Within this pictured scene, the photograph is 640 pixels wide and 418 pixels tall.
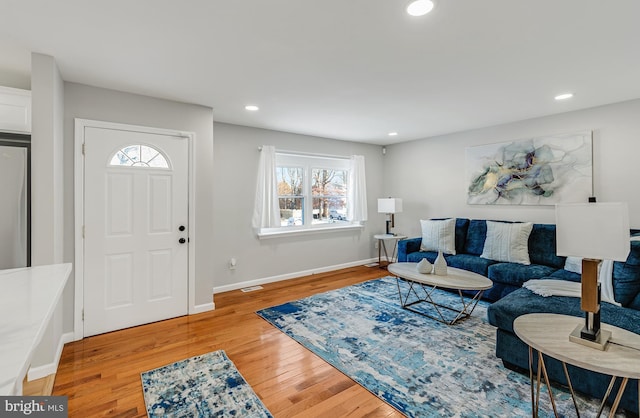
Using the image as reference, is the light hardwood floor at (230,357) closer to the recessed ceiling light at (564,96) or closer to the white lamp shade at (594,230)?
the white lamp shade at (594,230)

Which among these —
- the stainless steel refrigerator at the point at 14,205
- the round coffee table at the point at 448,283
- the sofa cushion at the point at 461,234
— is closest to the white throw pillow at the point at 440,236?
the sofa cushion at the point at 461,234

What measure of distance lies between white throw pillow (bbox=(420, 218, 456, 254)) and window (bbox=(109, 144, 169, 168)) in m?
3.77

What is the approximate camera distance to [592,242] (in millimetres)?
1505

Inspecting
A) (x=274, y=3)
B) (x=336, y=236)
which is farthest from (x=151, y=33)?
(x=336, y=236)

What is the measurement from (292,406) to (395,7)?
2.50 metres

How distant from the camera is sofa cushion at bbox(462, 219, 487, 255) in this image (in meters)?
4.41

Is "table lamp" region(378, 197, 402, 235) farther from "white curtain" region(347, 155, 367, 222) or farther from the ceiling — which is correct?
the ceiling

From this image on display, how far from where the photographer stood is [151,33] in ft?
6.66

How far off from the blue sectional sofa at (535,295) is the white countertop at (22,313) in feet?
8.87

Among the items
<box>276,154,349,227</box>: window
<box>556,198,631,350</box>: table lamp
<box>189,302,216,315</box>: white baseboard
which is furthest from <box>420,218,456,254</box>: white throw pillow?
<box>189,302,216,315</box>: white baseboard

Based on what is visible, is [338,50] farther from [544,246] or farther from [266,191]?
[544,246]

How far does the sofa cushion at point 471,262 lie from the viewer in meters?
3.91

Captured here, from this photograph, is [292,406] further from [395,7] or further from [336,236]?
[336,236]

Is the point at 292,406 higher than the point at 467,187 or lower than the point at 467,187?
lower
